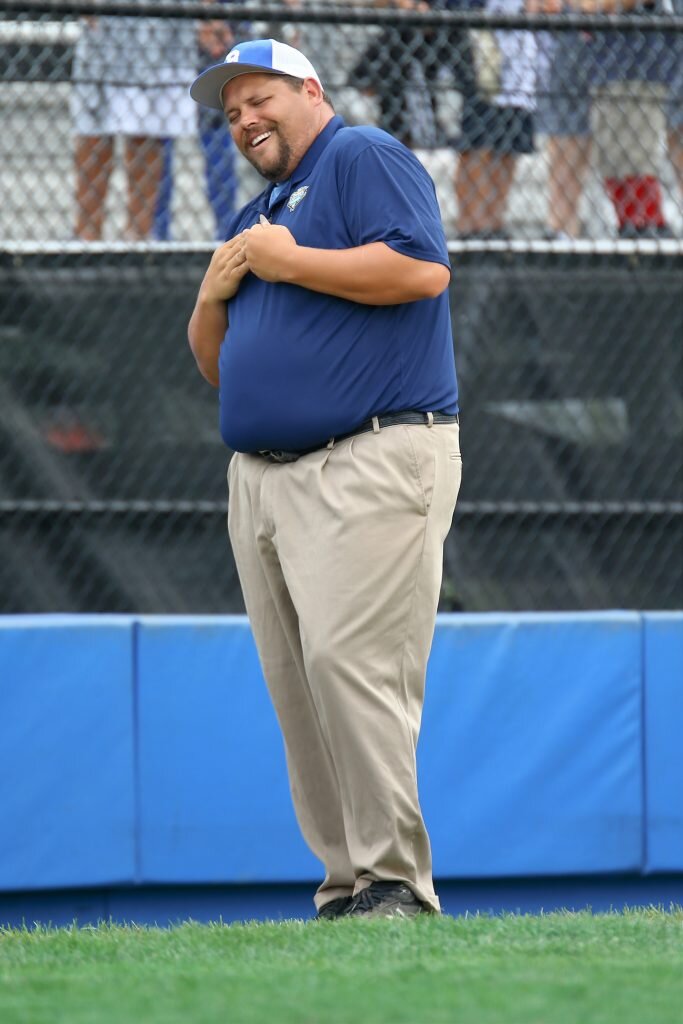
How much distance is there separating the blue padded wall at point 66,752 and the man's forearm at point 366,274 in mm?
1758

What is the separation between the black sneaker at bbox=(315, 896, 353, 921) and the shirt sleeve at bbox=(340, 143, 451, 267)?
4.41ft

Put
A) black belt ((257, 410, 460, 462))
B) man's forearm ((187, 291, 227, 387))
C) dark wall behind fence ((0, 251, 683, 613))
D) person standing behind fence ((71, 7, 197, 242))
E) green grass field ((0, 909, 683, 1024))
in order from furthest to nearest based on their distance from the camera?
person standing behind fence ((71, 7, 197, 242)) < dark wall behind fence ((0, 251, 683, 613)) < man's forearm ((187, 291, 227, 387)) < black belt ((257, 410, 460, 462)) < green grass field ((0, 909, 683, 1024))

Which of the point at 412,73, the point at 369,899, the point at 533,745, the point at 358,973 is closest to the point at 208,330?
the point at 369,899

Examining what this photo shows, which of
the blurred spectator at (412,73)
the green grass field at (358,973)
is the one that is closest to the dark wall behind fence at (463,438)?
the blurred spectator at (412,73)

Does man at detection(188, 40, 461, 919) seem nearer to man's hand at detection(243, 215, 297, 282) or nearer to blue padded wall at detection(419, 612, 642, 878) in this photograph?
man's hand at detection(243, 215, 297, 282)

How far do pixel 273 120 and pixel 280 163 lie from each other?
0.09 meters

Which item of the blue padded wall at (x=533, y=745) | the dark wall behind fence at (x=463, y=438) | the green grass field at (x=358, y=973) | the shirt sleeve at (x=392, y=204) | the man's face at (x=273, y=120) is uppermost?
the man's face at (x=273, y=120)

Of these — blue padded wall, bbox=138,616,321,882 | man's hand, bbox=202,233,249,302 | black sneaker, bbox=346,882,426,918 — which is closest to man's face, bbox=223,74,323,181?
man's hand, bbox=202,233,249,302

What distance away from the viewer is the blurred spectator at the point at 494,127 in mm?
5055

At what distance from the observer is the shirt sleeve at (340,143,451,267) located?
3.04 m

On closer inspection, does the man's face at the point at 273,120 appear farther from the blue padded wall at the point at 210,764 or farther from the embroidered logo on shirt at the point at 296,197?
the blue padded wall at the point at 210,764

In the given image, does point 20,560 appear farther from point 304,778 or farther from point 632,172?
point 632,172

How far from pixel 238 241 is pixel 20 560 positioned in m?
1.86

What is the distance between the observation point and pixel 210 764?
4.50 meters
